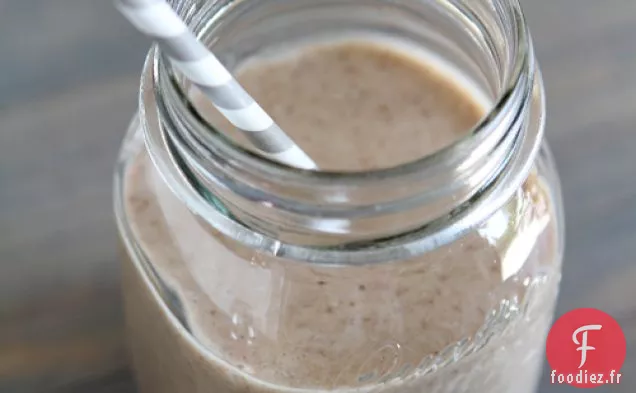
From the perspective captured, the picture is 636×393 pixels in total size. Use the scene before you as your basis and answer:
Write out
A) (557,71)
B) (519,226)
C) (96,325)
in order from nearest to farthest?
(519,226) → (96,325) → (557,71)

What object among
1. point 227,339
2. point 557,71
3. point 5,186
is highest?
point 557,71

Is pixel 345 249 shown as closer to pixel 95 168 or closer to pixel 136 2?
pixel 136 2

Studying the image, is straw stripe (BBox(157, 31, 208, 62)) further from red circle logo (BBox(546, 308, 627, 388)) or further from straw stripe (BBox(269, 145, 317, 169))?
red circle logo (BBox(546, 308, 627, 388))

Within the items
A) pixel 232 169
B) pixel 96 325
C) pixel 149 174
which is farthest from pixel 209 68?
pixel 96 325

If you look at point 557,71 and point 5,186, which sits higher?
point 557,71

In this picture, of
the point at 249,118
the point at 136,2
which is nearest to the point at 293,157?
the point at 249,118

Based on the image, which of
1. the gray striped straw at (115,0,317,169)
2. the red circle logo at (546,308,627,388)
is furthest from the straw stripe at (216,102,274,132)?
the red circle logo at (546,308,627,388)

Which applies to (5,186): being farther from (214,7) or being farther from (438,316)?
(438,316)
